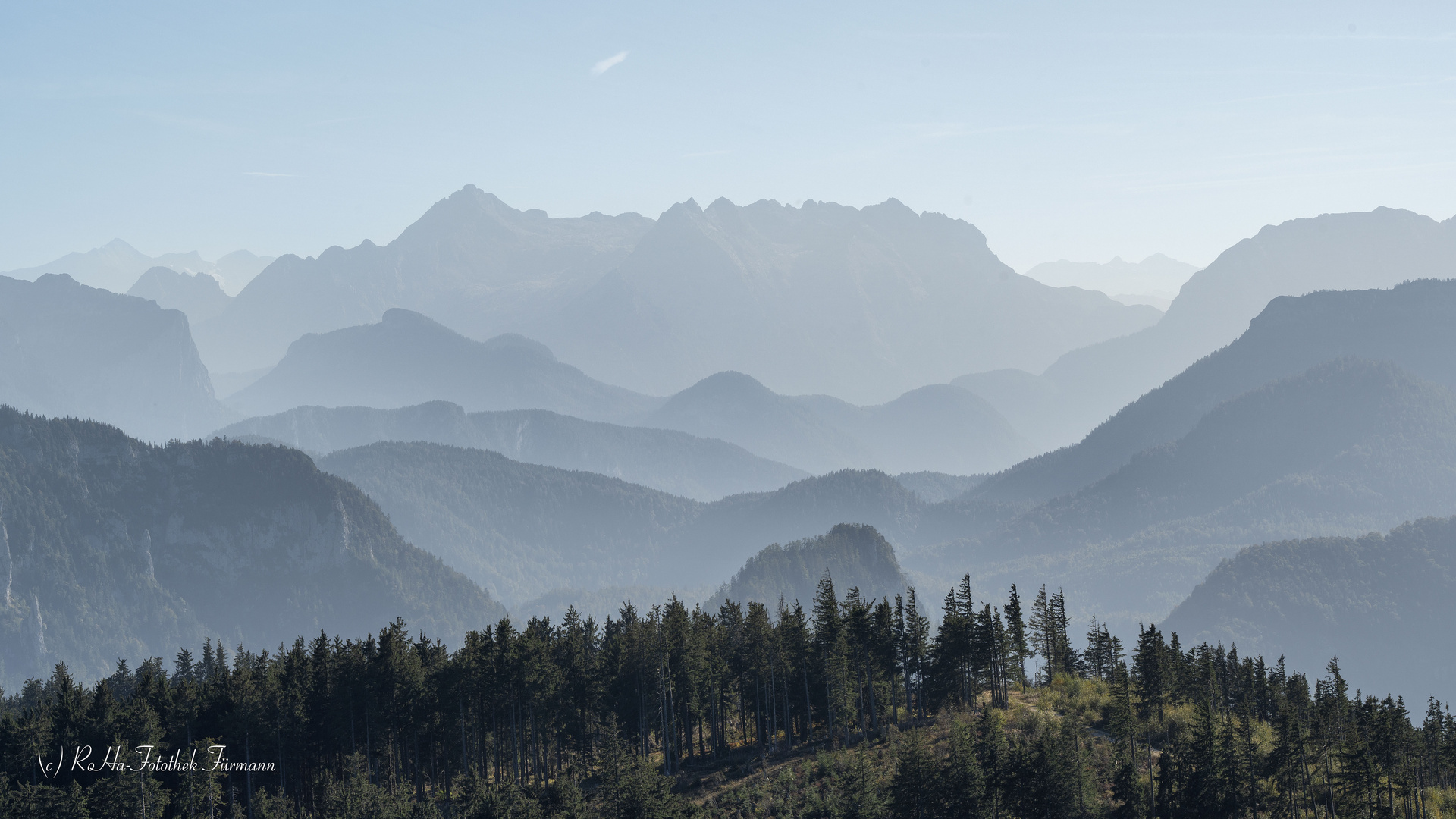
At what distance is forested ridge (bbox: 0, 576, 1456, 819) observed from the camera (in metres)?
70.8

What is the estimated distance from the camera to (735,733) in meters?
107

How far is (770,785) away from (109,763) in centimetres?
4856

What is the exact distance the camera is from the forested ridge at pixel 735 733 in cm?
7075

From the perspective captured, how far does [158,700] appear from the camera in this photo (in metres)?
85.1

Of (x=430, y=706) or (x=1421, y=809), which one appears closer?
(x=1421, y=809)

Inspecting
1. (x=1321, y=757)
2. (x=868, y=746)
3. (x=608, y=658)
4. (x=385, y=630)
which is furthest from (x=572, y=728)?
(x=1321, y=757)

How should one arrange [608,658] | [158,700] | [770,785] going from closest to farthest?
1. [770,785]
2. [158,700]
3. [608,658]

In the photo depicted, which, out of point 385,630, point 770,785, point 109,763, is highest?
point 385,630

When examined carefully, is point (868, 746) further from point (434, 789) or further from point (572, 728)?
point (434, 789)

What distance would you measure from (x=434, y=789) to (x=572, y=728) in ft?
41.6

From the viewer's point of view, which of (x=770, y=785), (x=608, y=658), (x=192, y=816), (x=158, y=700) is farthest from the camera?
(x=608, y=658)

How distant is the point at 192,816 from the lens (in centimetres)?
7238

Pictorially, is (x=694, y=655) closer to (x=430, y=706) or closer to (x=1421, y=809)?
(x=430, y=706)

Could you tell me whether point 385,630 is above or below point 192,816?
above
